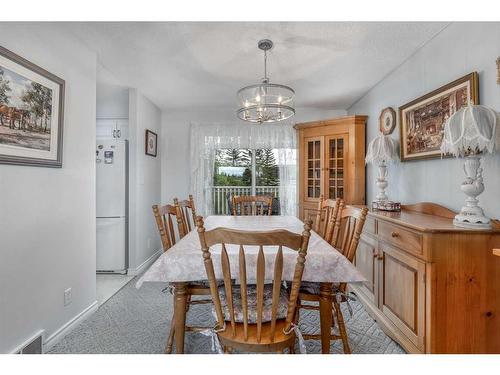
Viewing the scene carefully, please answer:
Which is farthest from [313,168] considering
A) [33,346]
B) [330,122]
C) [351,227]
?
[33,346]

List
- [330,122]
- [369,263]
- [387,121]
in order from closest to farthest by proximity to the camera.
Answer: [369,263], [387,121], [330,122]

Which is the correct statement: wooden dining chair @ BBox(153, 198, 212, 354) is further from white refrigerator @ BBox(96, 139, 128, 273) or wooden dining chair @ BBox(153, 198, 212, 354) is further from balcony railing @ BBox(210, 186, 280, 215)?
balcony railing @ BBox(210, 186, 280, 215)

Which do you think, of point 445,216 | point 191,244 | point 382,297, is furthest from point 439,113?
point 191,244

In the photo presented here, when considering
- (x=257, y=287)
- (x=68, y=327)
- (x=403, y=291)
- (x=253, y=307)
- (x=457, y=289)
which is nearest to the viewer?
(x=257, y=287)

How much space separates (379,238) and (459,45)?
1.53 metres

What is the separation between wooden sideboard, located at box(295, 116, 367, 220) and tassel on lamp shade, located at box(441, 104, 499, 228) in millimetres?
2071

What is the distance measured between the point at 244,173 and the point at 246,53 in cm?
230

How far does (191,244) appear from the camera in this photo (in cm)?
178

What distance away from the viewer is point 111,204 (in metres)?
3.56

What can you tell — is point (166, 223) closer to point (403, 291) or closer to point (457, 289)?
point (403, 291)

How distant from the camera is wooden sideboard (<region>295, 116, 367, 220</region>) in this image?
375 centimetres

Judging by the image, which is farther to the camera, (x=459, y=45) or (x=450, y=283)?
(x=459, y=45)

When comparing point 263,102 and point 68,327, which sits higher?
point 263,102
